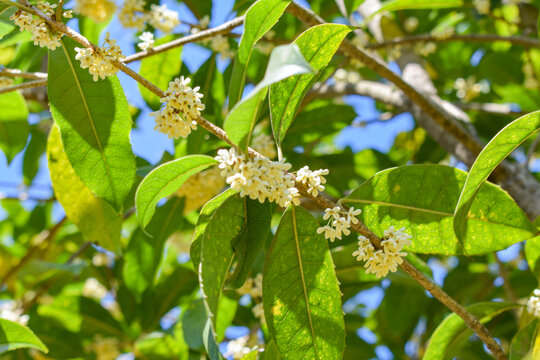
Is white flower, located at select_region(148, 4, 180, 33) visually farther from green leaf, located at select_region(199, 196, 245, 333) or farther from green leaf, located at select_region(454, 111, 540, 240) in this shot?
green leaf, located at select_region(454, 111, 540, 240)

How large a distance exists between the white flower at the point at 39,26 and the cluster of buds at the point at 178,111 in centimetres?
37

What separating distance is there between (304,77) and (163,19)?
3.76 ft

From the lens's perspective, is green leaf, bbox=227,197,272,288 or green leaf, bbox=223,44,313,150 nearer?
green leaf, bbox=223,44,313,150

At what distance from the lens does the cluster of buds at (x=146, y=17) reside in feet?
7.61

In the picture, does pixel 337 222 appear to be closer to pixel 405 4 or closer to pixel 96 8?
pixel 405 4

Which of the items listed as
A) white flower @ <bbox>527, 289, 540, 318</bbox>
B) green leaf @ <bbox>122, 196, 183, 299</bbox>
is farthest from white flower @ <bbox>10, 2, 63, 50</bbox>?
white flower @ <bbox>527, 289, 540, 318</bbox>

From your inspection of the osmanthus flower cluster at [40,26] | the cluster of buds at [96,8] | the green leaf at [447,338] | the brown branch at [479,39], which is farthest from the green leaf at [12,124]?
the green leaf at [447,338]

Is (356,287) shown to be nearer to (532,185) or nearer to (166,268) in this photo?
(532,185)

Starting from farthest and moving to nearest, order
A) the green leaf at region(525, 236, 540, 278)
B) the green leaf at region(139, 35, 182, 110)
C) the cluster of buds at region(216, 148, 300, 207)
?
the green leaf at region(139, 35, 182, 110)
the green leaf at region(525, 236, 540, 278)
the cluster of buds at region(216, 148, 300, 207)

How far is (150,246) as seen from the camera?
2.47 meters

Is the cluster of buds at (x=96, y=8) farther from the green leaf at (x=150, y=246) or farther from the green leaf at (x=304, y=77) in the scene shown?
the green leaf at (x=304, y=77)

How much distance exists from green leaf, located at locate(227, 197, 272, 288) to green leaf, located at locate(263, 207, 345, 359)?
0.15 ft

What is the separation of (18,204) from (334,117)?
238 centimetres

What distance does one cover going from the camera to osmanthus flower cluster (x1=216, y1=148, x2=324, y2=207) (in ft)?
3.86
